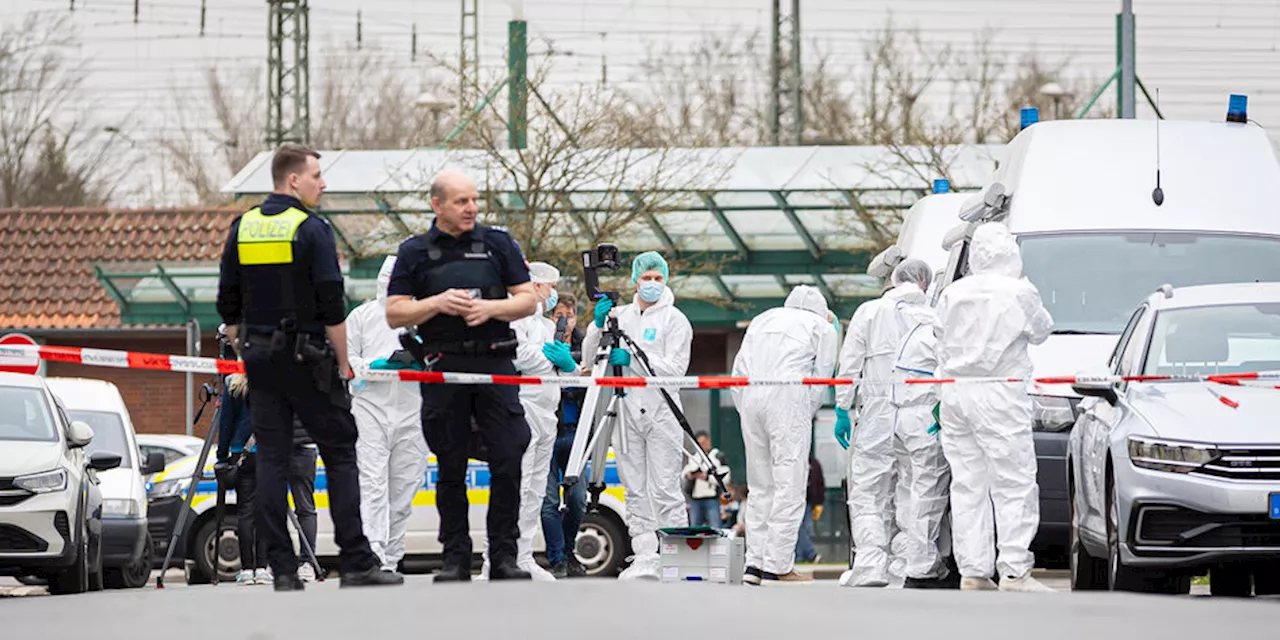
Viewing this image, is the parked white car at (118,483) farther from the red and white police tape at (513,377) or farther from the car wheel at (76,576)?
the red and white police tape at (513,377)

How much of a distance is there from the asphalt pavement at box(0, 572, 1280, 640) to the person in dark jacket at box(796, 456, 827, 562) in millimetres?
14779

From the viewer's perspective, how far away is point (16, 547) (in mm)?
14109

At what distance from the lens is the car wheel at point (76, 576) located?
47.7 ft

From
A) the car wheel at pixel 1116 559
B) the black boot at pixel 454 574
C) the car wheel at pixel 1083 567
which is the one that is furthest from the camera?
the car wheel at pixel 1083 567

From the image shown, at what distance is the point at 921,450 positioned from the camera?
13.5 meters

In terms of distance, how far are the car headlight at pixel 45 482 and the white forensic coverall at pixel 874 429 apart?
198 inches

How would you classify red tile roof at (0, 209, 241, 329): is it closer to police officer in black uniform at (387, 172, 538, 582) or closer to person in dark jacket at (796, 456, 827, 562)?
person in dark jacket at (796, 456, 827, 562)

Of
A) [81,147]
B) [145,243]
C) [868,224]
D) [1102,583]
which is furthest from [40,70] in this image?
[1102,583]

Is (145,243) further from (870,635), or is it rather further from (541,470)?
(870,635)

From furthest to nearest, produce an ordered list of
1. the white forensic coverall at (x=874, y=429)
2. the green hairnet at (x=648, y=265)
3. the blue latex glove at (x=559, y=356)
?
the green hairnet at (x=648, y=265)
the white forensic coverall at (x=874, y=429)
the blue latex glove at (x=559, y=356)

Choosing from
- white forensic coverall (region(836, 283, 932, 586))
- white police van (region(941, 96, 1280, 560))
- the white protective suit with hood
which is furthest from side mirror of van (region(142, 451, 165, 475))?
white police van (region(941, 96, 1280, 560))

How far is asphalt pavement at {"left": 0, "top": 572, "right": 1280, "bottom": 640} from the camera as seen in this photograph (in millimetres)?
7902

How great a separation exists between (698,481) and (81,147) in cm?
3086

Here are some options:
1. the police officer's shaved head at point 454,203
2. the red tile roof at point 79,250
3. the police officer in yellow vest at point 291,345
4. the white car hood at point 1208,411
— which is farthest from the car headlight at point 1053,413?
the red tile roof at point 79,250
